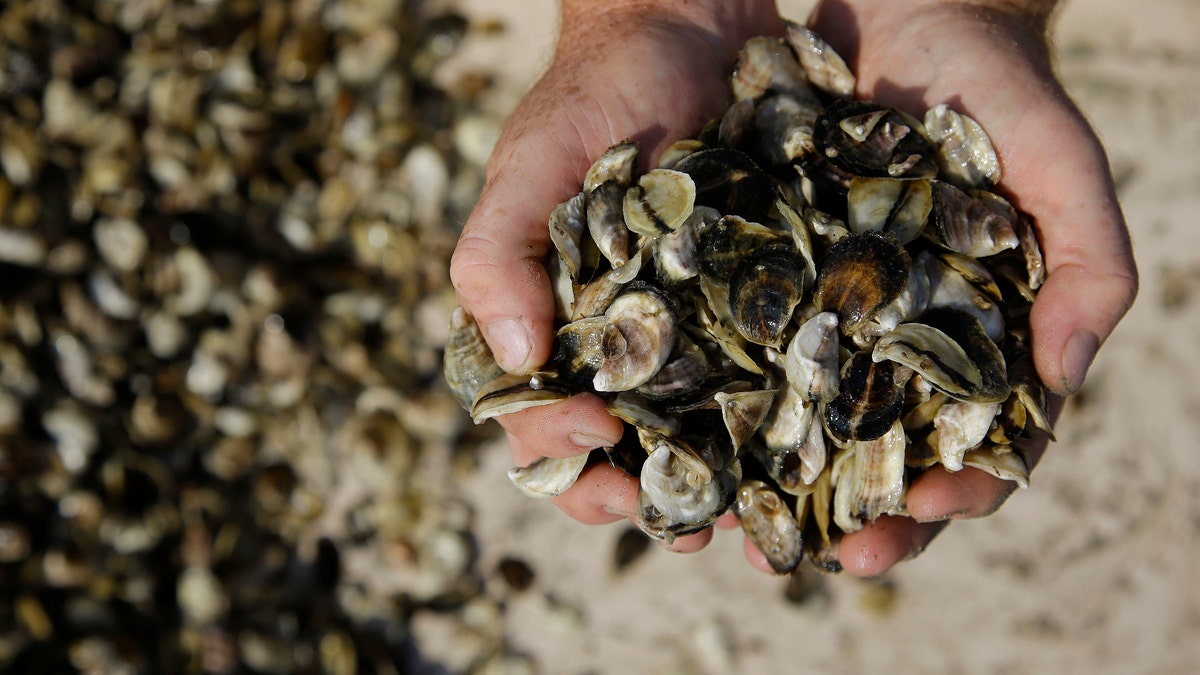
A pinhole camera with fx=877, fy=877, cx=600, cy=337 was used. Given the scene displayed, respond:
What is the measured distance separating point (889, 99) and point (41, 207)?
352 centimetres

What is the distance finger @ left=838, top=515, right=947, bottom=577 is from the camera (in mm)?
2133

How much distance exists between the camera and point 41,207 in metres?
3.82

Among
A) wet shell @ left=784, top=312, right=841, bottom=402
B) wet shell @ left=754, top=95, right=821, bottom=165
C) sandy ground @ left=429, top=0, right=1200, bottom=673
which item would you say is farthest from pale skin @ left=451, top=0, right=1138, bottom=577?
sandy ground @ left=429, top=0, right=1200, bottom=673

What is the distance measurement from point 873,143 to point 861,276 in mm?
411

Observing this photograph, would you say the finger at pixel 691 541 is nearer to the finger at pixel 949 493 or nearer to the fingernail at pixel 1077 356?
the finger at pixel 949 493

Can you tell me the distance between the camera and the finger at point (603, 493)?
2105 millimetres

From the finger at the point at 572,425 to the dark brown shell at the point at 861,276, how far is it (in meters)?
0.57

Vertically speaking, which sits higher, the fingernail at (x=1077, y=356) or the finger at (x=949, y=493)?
the fingernail at (x=1077, y=356)

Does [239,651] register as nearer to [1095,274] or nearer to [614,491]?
[614,491]

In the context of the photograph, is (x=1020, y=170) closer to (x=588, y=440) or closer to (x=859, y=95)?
(x=859, y=95)

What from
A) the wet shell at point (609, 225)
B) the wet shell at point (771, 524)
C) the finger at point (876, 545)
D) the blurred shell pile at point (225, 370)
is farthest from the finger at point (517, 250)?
the blurred shell pile at point (225, 370)

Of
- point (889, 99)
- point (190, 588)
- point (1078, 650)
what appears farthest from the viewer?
point (190, 588)

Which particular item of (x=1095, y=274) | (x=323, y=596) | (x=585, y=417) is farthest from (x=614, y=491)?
Answer: (x=323, y=596)

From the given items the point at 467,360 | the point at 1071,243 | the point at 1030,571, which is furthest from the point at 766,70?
the point at 1030,571
